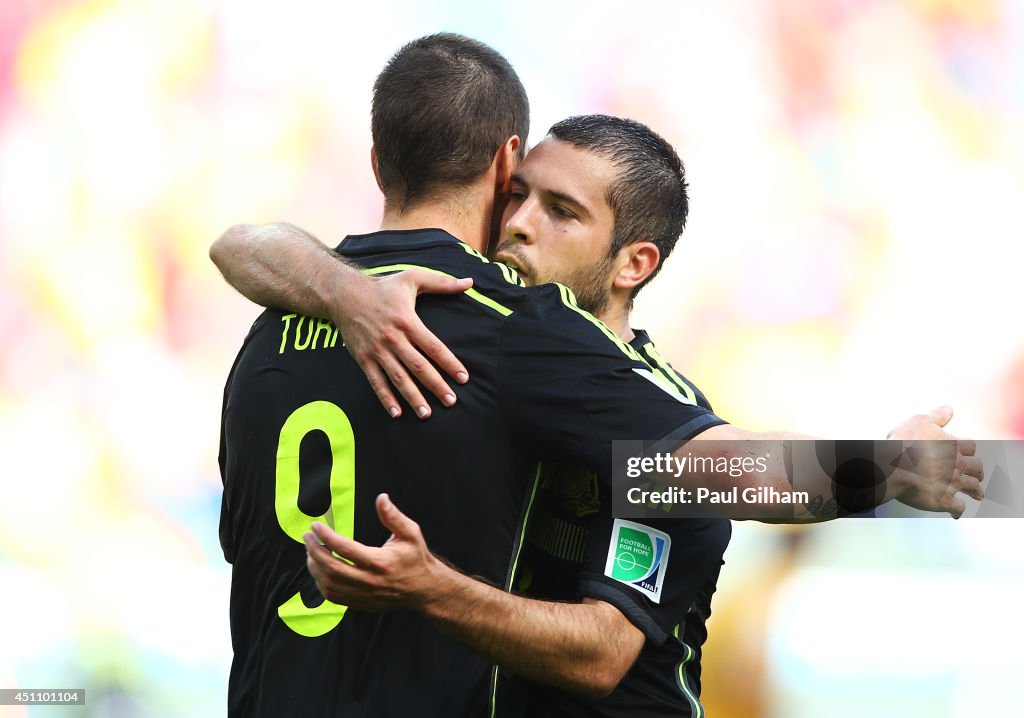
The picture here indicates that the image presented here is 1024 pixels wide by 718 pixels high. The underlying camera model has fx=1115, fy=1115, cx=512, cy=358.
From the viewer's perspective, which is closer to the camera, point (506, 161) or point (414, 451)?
point (414, 451)

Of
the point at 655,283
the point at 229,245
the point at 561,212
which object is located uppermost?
the point at 655,283

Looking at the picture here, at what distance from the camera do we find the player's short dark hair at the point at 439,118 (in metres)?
2.07

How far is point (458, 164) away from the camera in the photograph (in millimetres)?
2078

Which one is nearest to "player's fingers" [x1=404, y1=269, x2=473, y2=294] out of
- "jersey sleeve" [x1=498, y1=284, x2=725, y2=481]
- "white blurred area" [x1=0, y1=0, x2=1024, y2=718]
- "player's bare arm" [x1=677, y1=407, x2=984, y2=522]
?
"jersey sleeve" [x1=498, y1=284, x2=725, y2=481]

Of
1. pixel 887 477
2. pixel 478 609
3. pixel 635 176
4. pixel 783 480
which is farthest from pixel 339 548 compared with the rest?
pixel 635 176

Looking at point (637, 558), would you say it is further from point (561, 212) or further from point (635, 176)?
point (635, 176)

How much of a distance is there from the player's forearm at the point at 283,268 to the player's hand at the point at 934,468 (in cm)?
95

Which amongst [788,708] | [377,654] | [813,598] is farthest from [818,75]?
[377,654]

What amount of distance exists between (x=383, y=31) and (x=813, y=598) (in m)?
4.03

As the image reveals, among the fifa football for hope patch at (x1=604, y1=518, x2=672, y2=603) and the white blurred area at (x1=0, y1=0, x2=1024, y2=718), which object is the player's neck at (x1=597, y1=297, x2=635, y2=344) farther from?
the white blurred area at (x1=0, y1=0, x2=1024, y2=718)

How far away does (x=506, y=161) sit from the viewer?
7.13ft

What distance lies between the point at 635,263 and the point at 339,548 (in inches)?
48.7

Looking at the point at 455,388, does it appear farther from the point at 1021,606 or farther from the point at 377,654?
the point at 1021,606

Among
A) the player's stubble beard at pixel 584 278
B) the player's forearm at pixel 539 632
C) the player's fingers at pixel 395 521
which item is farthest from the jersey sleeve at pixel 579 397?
the player's stubble beard at pixel 584 278
